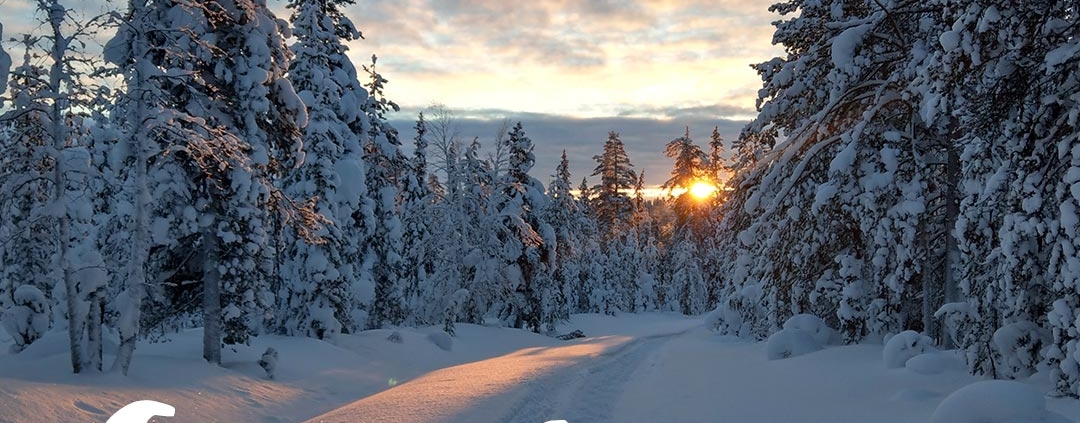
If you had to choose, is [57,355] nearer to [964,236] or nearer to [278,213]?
[278,213]

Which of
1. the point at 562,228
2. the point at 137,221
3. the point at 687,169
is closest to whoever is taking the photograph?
the point at 137,221

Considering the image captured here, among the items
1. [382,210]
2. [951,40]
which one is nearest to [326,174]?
[382,210]

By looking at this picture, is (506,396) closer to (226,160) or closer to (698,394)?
(698,394)

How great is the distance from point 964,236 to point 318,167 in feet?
59.3

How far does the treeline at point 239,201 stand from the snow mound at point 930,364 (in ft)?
39.5

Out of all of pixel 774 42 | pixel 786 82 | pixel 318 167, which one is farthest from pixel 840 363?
pixel 318 167

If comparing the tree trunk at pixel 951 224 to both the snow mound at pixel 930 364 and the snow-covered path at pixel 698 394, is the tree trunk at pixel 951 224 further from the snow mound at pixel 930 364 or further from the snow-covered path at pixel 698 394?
the snow mound at pixel 930 364

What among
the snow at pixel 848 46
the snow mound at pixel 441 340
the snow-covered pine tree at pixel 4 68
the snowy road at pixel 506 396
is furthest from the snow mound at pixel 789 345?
the snow-covered pine tree at pixel 4 68

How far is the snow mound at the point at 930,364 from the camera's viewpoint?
34.9 feet

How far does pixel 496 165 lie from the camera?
3231 cm

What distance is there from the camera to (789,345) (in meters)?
14.9

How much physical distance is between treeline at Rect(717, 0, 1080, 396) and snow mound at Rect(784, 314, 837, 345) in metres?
0.52

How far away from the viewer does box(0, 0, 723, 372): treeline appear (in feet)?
40.2

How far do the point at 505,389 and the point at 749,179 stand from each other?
26.8 feet
